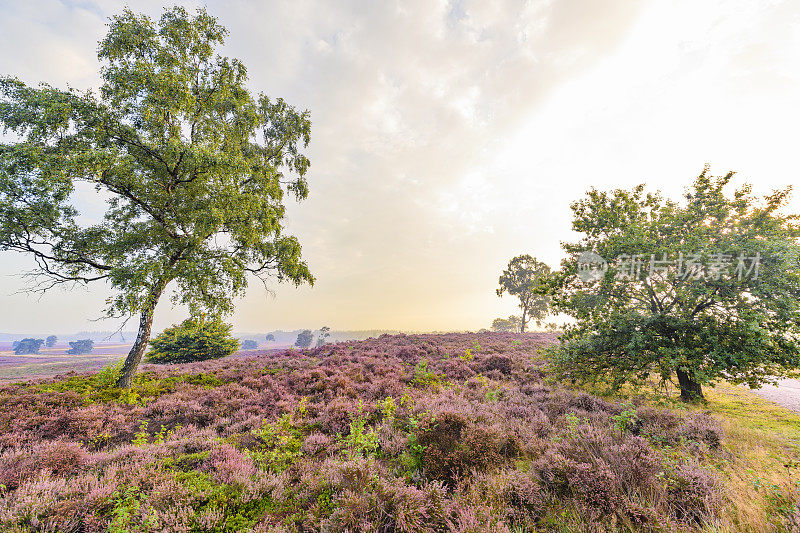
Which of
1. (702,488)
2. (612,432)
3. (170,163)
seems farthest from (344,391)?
(170,163)

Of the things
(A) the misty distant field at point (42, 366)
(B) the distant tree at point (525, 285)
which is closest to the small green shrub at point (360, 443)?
(A) the misty distant field at point (42, 366)

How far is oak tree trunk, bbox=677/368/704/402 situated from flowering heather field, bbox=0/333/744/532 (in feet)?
12.1

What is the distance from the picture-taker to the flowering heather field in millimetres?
3311

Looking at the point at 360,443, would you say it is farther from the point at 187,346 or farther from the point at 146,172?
the point at 187,346

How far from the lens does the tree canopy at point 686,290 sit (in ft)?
26.2

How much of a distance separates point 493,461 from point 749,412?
426 inches

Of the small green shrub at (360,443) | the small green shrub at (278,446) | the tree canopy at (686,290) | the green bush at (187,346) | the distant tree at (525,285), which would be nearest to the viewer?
the small green shrub at (278,446)

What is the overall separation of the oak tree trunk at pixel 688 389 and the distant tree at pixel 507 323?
2377 inches

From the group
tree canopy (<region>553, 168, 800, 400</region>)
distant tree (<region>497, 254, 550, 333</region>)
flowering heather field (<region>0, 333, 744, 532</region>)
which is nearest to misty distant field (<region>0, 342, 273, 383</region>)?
flowering heather field (<region>0, 333, 744, 532</region>)

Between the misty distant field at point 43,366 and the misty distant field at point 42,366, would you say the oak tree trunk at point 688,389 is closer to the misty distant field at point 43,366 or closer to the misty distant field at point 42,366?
the misty distant field at point 43,366

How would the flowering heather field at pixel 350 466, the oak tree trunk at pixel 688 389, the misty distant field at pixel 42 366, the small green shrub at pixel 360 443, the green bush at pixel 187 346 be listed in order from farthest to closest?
the misty distant field at pixel 42 366, the green bush at pixel 187 346, the oak tree trunk at pixel 688 389, the small green shrub at pixel 360 443, the flowering heather field at pixel 350 466

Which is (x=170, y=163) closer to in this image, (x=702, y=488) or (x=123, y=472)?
(x=123, y=472)

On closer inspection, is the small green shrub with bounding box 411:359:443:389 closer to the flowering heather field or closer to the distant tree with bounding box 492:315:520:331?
the flowering heather field

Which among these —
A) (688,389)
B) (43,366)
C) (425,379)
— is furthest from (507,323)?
(43,366)
